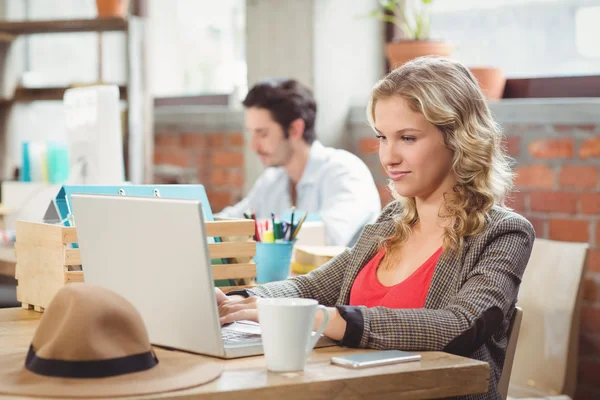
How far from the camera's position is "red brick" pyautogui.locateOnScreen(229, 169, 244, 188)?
4.21m

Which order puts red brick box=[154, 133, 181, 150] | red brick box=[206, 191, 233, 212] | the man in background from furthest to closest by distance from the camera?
red brick box=[154, 133, 181, 150], red brick box=[206, 191, 233, 212], the man in background

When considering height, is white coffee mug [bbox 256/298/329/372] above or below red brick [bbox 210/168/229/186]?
above

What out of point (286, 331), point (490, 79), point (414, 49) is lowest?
point (286, 331)

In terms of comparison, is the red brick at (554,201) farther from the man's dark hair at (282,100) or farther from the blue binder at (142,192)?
the blue binder at (142,192)

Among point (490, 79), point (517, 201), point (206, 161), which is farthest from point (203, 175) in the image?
point (517, 201)

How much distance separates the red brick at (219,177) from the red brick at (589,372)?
2.00 m

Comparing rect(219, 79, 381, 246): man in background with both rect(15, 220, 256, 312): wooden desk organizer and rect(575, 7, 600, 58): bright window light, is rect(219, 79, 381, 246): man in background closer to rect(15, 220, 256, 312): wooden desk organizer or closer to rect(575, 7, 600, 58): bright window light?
rect(575, 7, 600, 58): bright window light

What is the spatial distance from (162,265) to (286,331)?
0.21 m

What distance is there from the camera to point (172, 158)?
456 cm

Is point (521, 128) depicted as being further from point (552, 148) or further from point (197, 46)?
point (197, 46)

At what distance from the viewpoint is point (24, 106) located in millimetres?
4684

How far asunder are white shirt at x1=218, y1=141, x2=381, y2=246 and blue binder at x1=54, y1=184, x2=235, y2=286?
3.58 feet

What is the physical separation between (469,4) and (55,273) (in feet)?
7.62

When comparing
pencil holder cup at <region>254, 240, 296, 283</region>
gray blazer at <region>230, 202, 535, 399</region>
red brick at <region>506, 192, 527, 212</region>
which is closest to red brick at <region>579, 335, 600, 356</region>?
red brick at <region>506, 192, 527, 212</region>
